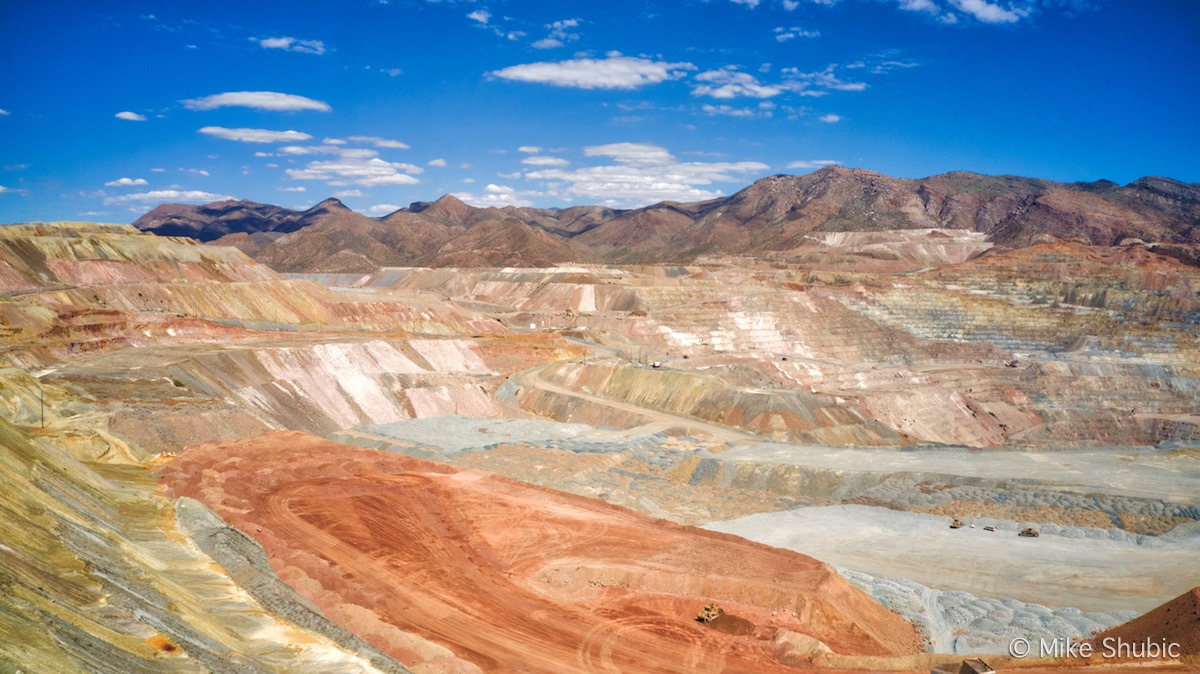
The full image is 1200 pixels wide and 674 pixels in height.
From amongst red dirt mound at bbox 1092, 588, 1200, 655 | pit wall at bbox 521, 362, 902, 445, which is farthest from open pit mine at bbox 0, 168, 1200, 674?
pit wall at bbox 521, 362, 902, 445

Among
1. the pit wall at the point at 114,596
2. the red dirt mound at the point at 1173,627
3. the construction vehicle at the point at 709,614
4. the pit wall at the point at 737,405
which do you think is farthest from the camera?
the pit wall at the point at 737,405

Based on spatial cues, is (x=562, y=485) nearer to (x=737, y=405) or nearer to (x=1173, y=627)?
(x=737, y=405)

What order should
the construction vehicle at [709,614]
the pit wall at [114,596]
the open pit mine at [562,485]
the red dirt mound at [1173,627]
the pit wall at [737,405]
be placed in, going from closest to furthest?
the pit wall at [114,596]
the red dirt mound at [1173,627]
the open pit mine at [562,485]
the construction vehicle at [709,614]
the pit wall at [737,405]

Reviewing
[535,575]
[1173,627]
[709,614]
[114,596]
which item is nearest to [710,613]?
[709,614]

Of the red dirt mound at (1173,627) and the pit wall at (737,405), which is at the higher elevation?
the pit wall at (737,405)

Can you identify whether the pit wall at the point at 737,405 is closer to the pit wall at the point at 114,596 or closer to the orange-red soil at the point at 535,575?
the orange-red soil at the point at 535,575

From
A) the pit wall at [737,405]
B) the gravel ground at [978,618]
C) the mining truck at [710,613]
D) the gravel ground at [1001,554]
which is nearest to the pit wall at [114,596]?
the mining truck at [710,613]

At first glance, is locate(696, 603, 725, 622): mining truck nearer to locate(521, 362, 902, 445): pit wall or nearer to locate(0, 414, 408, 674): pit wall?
locate(0, 414, 408, 674): pit wall
